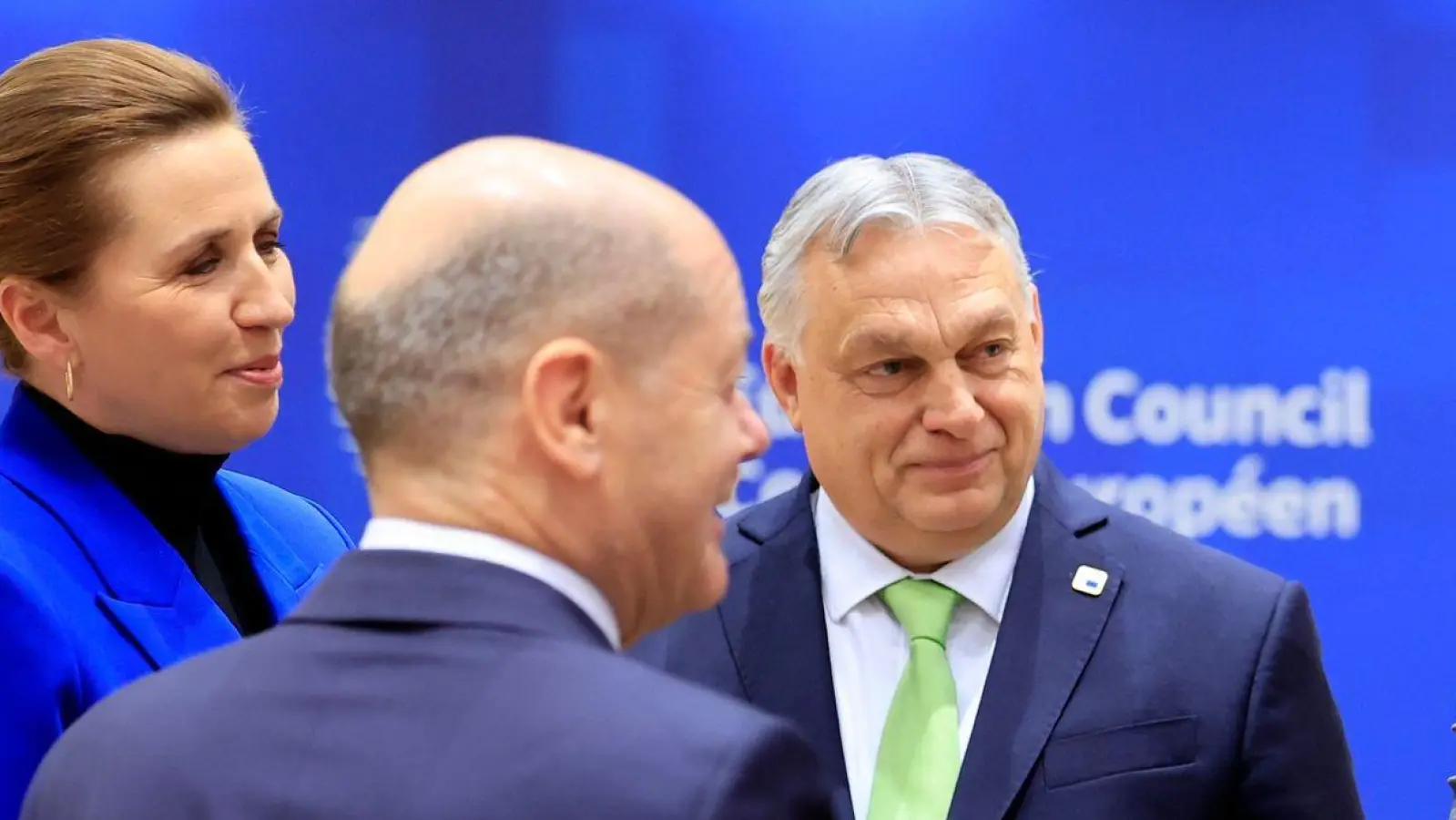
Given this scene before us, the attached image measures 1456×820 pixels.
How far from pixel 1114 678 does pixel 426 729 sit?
48.2 inches

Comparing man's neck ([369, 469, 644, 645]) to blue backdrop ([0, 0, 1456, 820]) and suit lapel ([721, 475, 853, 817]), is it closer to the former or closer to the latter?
suit lapel ([721, 475, 853, 817])

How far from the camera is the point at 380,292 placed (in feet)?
4.03

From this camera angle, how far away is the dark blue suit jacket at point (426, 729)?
1.06m

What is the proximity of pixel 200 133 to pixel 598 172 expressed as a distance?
34.6 inches

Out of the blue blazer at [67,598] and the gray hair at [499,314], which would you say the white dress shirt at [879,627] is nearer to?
the blue blazer at [67,598]

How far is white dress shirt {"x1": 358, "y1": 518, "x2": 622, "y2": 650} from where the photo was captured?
3.98ft

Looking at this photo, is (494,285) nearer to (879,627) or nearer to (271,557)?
(271,557)

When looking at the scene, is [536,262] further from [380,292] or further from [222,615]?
[222,615]

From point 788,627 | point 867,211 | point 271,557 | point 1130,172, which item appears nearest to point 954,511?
point 788,627

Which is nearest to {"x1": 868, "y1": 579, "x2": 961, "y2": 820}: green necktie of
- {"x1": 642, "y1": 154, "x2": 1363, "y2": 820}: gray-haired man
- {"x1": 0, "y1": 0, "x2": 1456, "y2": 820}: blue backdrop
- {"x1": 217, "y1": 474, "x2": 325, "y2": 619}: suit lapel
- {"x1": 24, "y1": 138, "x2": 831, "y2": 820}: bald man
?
{"x1": 642, "y1": 154, "x2": 1363, "y2": 820}: gray-haired man

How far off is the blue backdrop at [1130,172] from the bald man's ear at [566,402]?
216 cm

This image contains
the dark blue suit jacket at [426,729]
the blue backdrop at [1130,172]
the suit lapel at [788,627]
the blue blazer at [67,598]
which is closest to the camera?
the dark blue suit jacket at [426,729]

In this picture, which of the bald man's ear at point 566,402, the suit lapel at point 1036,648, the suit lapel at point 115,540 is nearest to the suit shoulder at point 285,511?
the suit lapel at point 115,540

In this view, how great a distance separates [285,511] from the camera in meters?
2.25
